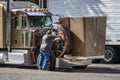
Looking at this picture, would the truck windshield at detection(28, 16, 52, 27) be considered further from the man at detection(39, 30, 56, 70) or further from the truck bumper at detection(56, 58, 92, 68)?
the truck bumper at detection(56, 58, 92, 68)

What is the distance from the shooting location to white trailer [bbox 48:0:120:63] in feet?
86.3

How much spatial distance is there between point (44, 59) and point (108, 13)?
5.92m

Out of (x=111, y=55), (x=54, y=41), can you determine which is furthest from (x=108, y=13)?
(x=54, y=41)

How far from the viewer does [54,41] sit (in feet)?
74.0

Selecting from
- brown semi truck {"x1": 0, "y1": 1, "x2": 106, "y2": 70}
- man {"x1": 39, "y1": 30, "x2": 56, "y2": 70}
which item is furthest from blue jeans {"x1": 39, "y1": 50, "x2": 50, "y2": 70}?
brown semi truck {"x1": 0, "y1": 1, "x2": 106, "y2": 70}

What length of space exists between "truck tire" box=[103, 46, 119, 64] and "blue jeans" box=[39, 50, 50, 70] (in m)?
5.31

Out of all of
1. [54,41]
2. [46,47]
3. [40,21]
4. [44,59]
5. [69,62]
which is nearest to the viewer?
[46,47]

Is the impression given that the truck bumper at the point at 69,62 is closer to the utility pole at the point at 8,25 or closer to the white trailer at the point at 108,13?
the utility pole at the point at 8,25

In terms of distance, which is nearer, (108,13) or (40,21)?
(40,21)

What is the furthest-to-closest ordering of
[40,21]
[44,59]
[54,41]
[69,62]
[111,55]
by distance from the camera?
[111,55] < [40,21] < [54,41] < [69,62] < [44,59]

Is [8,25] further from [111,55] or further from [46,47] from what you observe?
[111,55]

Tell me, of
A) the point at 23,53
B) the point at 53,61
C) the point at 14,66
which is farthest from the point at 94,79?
the point at 14,66

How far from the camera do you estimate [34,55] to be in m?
22.9

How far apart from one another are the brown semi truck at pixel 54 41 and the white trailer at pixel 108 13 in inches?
127
